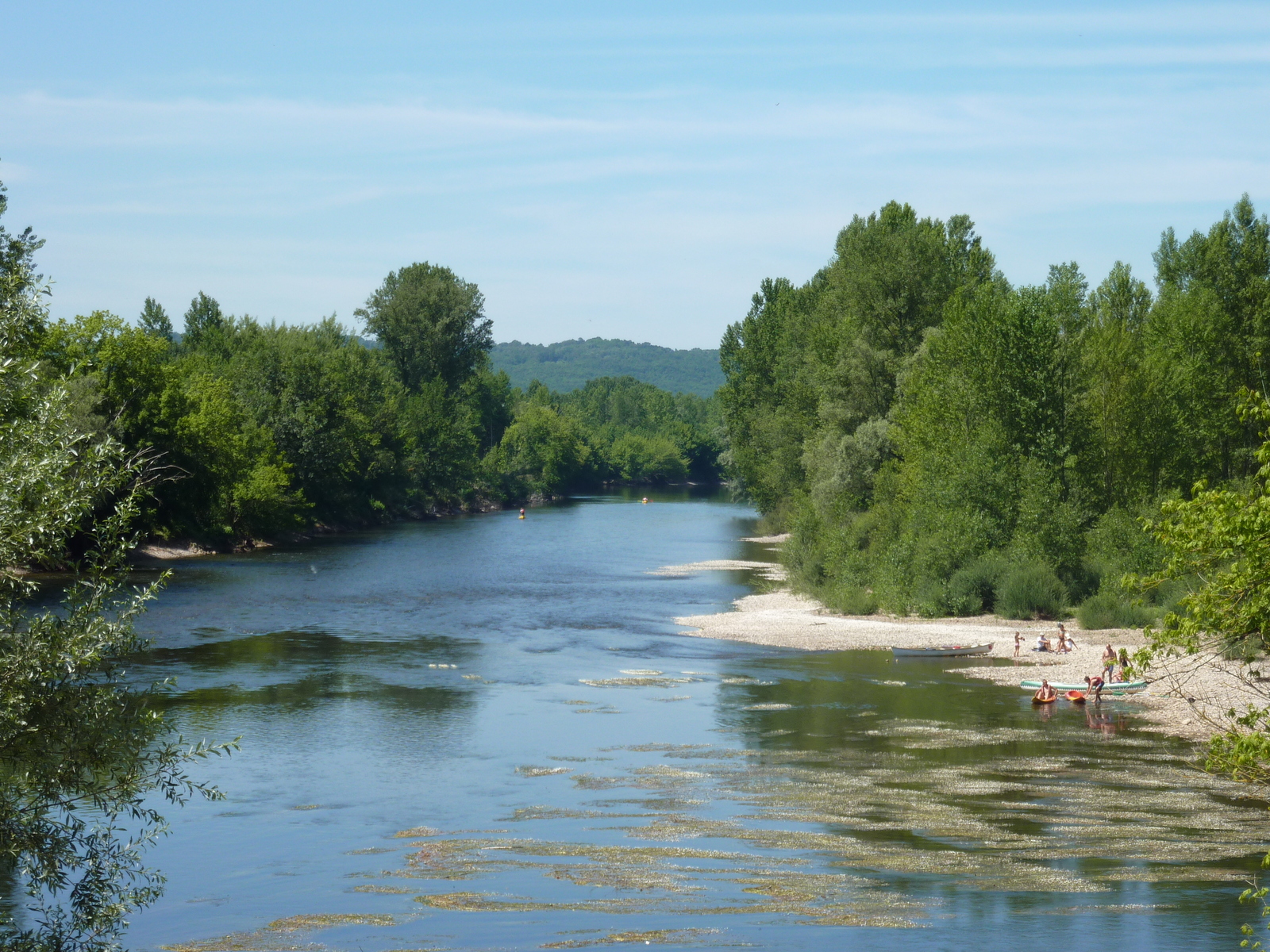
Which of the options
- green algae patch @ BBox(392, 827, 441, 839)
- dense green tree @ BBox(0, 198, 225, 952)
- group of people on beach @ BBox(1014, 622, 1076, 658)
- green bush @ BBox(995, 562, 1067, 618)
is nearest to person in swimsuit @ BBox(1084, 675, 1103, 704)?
group of people on beach @ BBox(1014, 622, 1076, 658)

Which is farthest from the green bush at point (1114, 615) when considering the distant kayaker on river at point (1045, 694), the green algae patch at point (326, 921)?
the green algae patch at point (326, 921)

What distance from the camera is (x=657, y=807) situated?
1074 inches

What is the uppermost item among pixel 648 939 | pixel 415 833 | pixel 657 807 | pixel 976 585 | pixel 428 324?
pixel 428 324

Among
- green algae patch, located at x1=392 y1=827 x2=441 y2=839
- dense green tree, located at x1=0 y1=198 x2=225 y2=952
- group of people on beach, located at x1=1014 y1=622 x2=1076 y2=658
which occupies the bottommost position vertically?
green algae patch, located at x1=392 y1=827 x2=441 y2=839

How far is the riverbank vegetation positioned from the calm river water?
11426 mm

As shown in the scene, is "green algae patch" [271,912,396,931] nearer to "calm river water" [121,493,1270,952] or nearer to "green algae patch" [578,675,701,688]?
"calm river water" [121,493,1270,952]

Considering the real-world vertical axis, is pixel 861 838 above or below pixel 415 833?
above

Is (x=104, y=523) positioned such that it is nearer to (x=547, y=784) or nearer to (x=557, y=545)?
(x=547, y=784)

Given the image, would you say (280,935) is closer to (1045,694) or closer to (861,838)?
(861,838)

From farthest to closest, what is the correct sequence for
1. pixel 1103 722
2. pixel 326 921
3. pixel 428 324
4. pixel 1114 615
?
pixel 428 324, pixel 1114 615, pixel 1103 722, pixel 326 921

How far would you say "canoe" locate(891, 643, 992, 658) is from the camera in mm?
46719

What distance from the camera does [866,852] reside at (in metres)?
24.0

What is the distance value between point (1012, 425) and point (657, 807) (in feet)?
128

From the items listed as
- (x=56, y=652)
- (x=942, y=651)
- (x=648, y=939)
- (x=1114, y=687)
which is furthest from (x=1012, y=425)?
(x=56, y=652)
